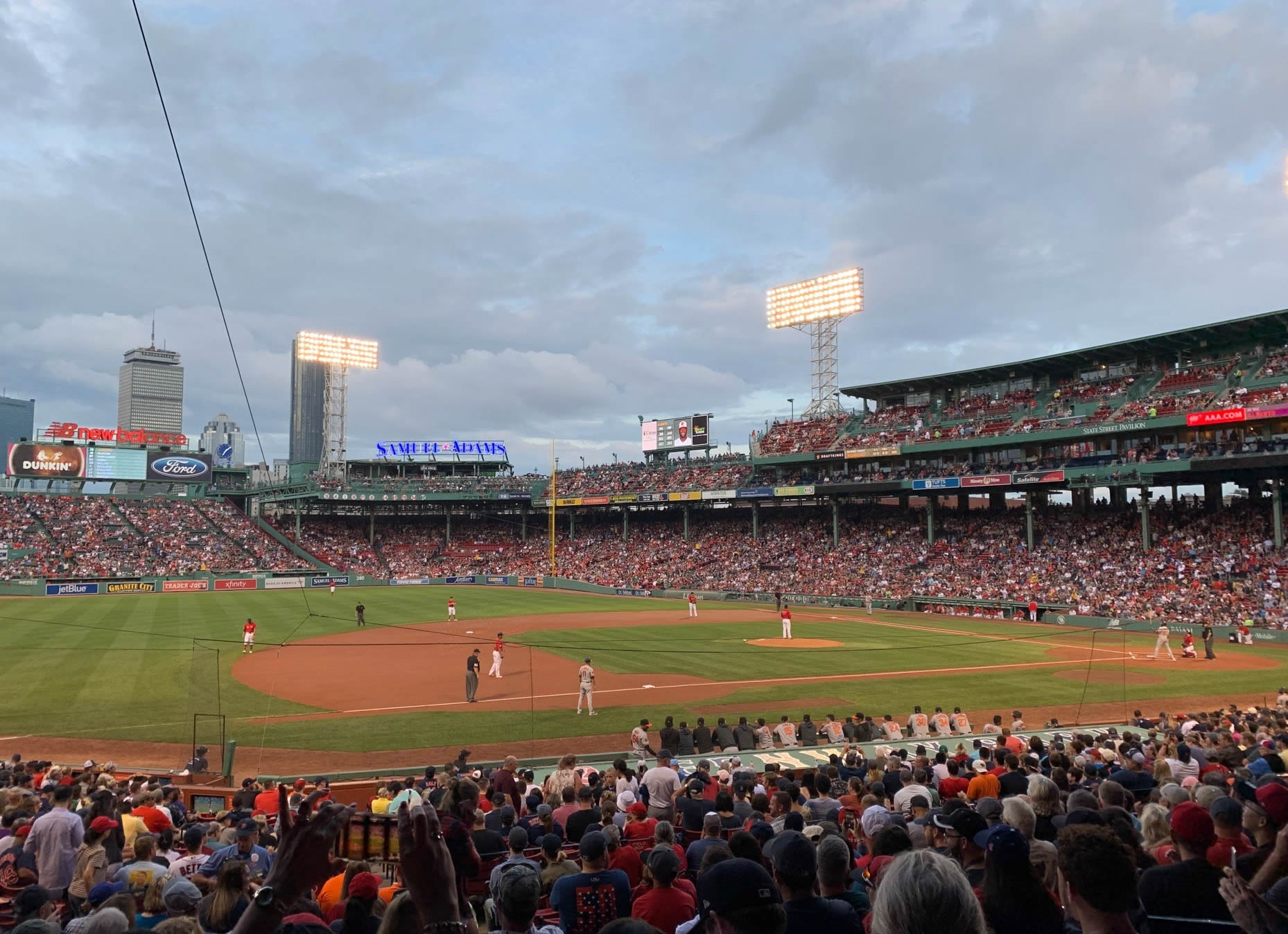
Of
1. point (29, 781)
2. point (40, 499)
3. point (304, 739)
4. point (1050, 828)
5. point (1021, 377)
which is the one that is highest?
point (1021, 377)

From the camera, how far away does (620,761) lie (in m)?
12.0

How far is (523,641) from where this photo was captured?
3534cm

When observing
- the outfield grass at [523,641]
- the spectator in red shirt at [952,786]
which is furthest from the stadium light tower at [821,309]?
the spectator in red shirt at [952,786]

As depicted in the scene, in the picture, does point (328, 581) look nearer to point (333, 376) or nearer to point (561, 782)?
point (333, 376)

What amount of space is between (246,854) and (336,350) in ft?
278

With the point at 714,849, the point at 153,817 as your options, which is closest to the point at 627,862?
the point at 714,849

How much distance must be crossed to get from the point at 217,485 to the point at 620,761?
98.0 m

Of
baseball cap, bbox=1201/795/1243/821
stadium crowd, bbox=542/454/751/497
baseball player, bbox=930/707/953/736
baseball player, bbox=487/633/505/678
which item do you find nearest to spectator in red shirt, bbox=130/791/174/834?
baseball cap, bbox=1201/795/1243/821

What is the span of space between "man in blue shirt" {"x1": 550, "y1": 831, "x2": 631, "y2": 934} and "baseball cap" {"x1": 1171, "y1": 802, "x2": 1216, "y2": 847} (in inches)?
140

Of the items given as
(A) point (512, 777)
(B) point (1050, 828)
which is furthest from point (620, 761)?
(B) point (1050, 828)

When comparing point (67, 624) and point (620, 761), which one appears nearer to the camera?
point (620, 761)

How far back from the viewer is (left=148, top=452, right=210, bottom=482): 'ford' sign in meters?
81.5

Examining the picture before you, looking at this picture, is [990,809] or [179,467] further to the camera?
[179,467]

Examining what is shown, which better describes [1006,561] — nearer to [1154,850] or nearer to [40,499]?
[1154,850]
